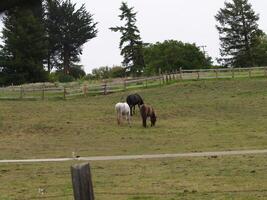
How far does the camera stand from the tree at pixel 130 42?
79875 millimetres

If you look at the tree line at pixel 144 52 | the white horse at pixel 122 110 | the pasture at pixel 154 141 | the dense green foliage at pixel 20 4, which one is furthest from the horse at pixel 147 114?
the tree line at pixel 144 52

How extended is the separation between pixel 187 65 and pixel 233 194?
5918 centimetres

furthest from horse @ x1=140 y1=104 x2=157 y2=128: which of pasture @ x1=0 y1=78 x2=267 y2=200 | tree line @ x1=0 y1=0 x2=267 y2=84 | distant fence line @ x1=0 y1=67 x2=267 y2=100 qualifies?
tree line @ x1=0 y1=0 x2=267 y2=84

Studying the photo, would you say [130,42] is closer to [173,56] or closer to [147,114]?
[173,56]

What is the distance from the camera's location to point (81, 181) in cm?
482

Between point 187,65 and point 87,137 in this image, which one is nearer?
point 87,137

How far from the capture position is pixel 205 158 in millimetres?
16000

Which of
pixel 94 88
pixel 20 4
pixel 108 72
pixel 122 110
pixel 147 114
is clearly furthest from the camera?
pixel 108 72

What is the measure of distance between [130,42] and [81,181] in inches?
3013

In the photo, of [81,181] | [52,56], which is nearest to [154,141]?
[81,181]

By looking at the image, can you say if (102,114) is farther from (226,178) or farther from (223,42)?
(223,42)

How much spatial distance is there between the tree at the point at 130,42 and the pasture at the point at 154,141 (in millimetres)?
35151

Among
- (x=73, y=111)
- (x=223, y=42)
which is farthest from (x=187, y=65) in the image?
(x=73, y=111)

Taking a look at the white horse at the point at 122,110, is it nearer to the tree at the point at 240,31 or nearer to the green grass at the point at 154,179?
the green grass at the point at 154,179
